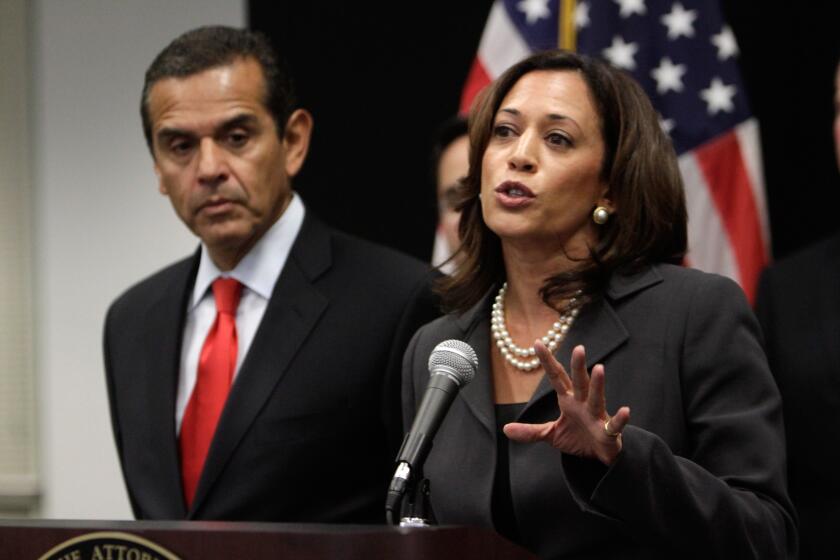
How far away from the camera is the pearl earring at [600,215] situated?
7.60 feet

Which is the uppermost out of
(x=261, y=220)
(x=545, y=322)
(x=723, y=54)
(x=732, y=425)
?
(x=723, y=54)

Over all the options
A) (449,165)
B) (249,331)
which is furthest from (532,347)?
(449,165)

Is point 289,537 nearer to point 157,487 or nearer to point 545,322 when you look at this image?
point 545,322

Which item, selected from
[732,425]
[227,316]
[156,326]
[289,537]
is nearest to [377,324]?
[227,316]

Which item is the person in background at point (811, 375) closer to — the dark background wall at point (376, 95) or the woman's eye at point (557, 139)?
the woman's eye at point (557, 139)

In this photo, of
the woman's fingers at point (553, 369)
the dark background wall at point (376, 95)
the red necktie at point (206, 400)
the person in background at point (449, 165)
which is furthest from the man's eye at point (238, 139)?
the dark background wall at point (376, 95)

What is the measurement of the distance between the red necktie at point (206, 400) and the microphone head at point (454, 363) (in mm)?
1029

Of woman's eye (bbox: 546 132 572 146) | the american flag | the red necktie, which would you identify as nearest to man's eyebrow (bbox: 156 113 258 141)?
the red necktie

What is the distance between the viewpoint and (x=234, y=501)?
104 inches

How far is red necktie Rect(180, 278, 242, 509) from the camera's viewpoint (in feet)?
9.11

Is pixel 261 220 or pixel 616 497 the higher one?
pixel 261 220

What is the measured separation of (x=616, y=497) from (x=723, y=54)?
8.27ft

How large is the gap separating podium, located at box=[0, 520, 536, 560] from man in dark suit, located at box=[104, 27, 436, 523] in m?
1.00

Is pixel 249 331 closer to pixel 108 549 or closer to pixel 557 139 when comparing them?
pixel 557 139
